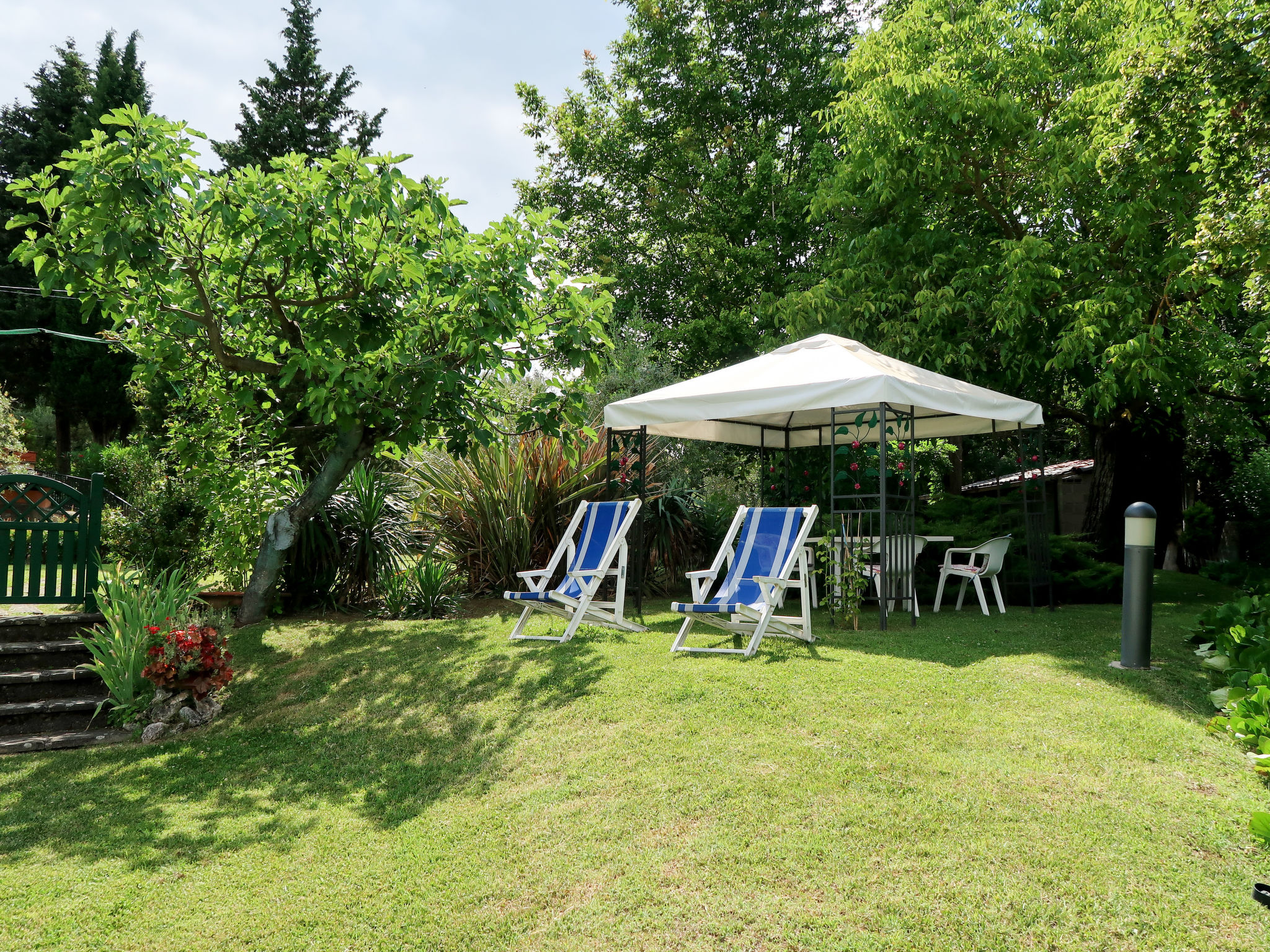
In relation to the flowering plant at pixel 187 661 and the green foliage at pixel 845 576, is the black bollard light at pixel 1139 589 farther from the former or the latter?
the flowering plant at pixel 187 661

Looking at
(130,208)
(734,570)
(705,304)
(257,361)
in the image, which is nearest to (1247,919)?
(734,570)

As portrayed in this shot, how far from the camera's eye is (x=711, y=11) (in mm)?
18984

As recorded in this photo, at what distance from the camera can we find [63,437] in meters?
24.0

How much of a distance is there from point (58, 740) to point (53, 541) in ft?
6.52

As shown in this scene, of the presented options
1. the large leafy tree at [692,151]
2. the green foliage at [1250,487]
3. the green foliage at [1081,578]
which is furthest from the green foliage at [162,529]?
the green foliage at [1250,487]

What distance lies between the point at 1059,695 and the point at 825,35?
18562mm

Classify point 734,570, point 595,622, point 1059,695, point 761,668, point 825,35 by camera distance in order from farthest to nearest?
point 825,35, point 595,622, point 734,570, point 761,668, point 1059,695

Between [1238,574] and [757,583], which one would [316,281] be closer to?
[757,583]

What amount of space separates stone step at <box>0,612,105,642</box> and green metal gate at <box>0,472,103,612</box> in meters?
0.13

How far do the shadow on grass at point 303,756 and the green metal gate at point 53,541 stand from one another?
1.47 m

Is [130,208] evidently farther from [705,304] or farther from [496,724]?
[705,304]

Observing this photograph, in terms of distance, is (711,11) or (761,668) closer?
(761,668)

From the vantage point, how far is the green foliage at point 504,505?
8734 millimetres

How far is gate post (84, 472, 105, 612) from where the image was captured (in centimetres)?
678
